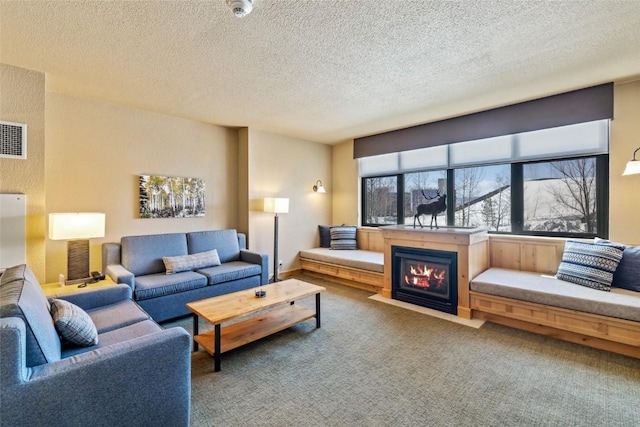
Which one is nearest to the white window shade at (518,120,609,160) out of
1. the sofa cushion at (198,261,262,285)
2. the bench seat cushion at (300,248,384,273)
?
the bench seat cushion at (300,248,384,273)

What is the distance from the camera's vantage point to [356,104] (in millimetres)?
3564

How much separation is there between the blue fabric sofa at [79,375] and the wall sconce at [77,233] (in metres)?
1.08

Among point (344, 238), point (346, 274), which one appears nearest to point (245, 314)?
point (346, 274)

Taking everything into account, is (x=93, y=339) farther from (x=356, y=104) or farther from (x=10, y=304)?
(x=356, y=104)

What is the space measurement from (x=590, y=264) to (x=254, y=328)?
11.1 feet

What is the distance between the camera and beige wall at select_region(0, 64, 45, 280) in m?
2.61

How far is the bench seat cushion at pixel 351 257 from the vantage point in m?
4.20

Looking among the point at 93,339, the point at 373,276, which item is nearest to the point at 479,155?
the point at 373,276

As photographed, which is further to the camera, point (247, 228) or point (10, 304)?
point (247, 228)

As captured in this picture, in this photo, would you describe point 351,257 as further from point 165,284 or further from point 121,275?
point 121,275

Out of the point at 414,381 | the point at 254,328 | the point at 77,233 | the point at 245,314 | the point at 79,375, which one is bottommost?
the point at 414,381

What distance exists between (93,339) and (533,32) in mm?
3712

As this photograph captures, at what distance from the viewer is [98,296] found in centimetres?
234

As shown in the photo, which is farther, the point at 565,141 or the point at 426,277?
the point at 426,277
